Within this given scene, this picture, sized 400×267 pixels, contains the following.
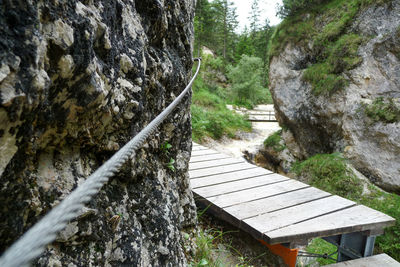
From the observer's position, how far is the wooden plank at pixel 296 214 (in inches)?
94.3

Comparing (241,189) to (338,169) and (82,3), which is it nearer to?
(82,3)

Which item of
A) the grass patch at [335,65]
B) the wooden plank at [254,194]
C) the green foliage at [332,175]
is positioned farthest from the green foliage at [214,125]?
the wooden plank at [254,194]

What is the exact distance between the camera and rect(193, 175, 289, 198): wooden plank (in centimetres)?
309

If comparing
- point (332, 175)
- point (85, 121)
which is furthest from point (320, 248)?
point (85, 121)

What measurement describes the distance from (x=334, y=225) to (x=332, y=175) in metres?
3.98

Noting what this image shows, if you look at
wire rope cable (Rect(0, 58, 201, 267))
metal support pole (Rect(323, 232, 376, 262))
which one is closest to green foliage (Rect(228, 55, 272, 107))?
metal support pole (Rect(323, 232, 376, 262))

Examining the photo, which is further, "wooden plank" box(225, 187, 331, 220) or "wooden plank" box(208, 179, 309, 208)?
"wooden plank" box(208, 179, 309, 208)

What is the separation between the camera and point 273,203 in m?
2.83

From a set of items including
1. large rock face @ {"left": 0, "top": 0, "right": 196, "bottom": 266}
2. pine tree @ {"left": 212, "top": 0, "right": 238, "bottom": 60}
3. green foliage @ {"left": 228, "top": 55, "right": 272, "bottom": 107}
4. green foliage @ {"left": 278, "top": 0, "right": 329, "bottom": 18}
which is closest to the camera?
large rock face @ {"left": 0, "top": 0, "right": 196, "bottom": 266}

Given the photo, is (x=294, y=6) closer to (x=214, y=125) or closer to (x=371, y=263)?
(x=214, y=125)

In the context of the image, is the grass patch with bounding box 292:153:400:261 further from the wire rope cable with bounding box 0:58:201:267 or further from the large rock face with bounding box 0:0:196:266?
the wire rope cable with bounding box 0:58:201:267

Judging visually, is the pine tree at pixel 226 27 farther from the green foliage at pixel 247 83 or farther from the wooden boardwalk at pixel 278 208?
the wooden boardwalk at pixel 278 208

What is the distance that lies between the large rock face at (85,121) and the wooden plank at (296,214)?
2.95 feet

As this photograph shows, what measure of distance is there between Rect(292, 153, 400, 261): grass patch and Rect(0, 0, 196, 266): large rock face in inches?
164
